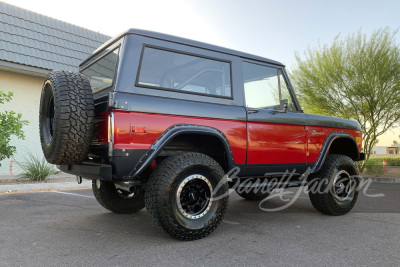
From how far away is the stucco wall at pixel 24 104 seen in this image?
9.86m

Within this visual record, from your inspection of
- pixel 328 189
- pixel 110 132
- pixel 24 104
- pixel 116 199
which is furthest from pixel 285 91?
pixel 24 104

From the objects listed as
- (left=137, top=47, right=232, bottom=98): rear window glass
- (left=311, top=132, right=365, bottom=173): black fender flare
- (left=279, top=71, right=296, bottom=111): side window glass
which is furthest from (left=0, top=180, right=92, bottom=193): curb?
(left=311, top=132, right=365, bottom=173): black fender flare

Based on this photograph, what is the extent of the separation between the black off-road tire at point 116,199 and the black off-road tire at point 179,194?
1.31 meters

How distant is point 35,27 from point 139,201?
8.73m

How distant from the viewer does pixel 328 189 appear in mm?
4605

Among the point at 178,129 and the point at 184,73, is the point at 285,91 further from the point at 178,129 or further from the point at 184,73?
the point at 178,129

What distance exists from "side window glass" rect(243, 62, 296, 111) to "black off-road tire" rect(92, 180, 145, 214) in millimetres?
1988

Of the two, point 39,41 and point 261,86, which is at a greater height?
point 39,41

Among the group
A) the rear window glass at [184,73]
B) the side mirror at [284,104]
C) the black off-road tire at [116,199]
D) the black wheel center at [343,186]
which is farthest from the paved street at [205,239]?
the rear window glass at [184,73]

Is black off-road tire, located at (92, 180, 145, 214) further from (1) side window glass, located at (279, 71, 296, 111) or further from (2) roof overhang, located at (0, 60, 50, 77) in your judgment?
(2) roof overhang, located at (0, 60, 50, 77)

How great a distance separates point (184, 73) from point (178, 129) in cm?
75

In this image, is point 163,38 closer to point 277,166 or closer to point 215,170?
point 215,170

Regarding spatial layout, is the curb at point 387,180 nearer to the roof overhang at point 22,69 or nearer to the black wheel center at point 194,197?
the black wheel center at point 194,197

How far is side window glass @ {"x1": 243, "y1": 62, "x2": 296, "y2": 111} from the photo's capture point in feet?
13.7
